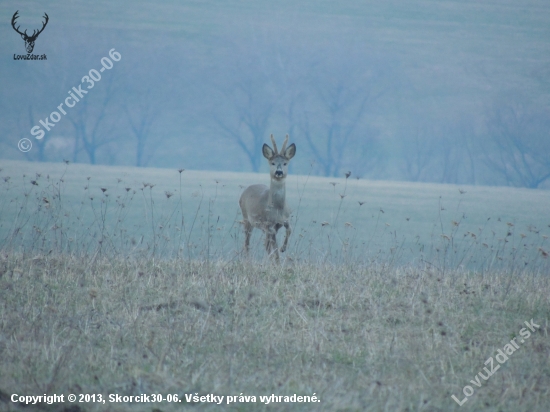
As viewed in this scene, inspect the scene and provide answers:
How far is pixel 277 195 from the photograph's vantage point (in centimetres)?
1070

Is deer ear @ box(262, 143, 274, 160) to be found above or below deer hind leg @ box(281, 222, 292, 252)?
above

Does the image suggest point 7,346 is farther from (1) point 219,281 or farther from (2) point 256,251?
(2) point 256,251

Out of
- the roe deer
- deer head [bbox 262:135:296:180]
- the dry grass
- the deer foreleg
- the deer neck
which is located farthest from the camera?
the deer neck

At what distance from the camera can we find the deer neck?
10.7m

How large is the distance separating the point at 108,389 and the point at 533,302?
4705mm

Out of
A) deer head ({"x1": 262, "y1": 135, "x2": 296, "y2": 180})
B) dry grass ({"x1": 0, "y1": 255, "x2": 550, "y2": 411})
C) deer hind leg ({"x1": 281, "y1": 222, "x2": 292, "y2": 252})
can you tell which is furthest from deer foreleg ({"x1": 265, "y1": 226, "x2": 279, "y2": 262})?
dry grass ({"x1": 0, "y1": 255, "x2": 550, "y2": 411})

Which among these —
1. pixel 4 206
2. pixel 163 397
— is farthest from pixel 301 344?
pixel 4 206

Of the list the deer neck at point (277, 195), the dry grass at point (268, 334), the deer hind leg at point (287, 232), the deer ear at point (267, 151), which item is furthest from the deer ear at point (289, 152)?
the dry grass at point (268, 334)

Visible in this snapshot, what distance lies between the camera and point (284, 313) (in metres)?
6.42

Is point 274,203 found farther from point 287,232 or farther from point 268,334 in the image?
point 268,334

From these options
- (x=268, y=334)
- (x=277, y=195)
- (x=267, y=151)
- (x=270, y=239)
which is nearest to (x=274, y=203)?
(x=277, y=195)

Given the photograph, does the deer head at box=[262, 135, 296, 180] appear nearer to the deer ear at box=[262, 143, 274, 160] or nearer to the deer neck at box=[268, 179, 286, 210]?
the deer ear at box=[262, 143, 274, 160]

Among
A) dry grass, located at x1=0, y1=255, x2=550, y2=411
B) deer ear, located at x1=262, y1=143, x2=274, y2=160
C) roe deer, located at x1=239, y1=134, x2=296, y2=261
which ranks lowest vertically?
dry grass, located at x1=0, y1=255, x2=550, y2=411

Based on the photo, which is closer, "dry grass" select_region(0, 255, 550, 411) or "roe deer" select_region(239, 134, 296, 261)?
"dry grass" select_region(0, 255, 550, 411)
